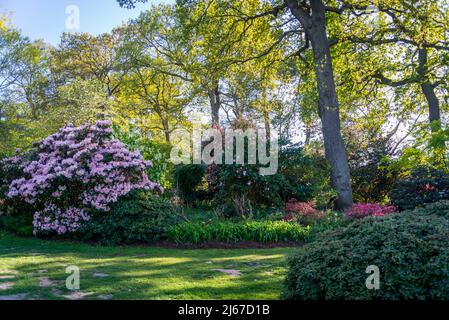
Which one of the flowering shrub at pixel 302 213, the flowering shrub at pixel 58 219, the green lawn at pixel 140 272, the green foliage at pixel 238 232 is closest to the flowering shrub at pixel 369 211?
the flowering shrub at pixel 302 213

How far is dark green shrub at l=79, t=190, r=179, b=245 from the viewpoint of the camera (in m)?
8.48

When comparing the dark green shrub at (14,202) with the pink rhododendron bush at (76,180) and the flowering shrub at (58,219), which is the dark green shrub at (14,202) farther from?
the flowering shrub at (58,219)

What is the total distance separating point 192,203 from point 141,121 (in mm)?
15621

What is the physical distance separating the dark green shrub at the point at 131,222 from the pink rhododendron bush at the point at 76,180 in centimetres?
20

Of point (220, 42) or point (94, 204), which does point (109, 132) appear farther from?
point (220, 42)

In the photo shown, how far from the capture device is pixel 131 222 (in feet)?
28.6

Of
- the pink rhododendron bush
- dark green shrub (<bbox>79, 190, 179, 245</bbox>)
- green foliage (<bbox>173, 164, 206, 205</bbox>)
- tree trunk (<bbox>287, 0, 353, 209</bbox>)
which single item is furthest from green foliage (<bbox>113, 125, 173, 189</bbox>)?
tree trunk (<bbox>287, 0, 353, 209</bbox>)

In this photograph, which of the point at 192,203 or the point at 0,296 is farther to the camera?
the point at 192,203

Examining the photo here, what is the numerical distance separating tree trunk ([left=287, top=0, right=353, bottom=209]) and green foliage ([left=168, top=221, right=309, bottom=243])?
15.5 feet

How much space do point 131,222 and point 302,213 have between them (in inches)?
175

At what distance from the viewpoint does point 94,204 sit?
8.99m

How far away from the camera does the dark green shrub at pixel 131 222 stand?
848 cm

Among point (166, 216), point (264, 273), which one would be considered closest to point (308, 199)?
point (166, 216)

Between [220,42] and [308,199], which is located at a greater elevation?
[220,42]
